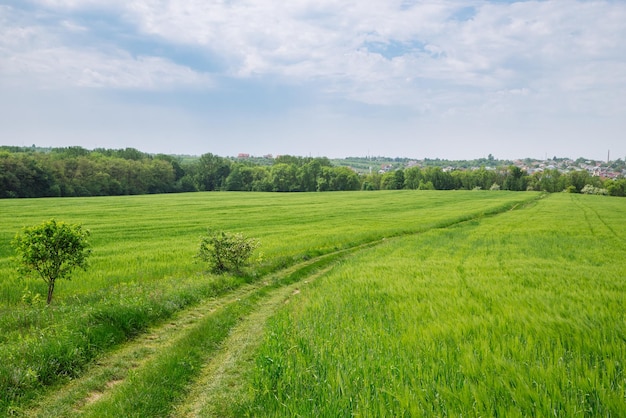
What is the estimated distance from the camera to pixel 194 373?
743 centimetres

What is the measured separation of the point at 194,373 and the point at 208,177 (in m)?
136

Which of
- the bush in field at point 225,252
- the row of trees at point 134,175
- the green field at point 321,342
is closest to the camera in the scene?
the green field at point 321,342

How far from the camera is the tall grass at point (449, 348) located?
16.4ft

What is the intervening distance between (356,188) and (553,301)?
130 meters

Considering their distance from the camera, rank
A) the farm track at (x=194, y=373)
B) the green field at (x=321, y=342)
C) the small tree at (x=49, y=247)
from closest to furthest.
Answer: the green field at (x=321, y=342) → the farm track at (x=194, y=373) → the small tree at (x=49, y=247)

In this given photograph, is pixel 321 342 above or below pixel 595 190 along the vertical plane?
below

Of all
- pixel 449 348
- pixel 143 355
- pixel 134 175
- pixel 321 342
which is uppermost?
pixel 134 175

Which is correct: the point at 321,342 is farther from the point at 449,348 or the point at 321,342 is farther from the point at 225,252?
the point at 225,252

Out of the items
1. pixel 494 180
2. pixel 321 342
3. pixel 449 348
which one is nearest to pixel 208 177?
pixel 494 180

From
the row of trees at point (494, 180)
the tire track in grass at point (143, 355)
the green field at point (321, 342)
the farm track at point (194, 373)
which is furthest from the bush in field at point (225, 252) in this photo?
the row of trees at point (494, 180)

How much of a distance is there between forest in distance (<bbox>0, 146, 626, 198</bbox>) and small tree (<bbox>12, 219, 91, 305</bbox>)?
85810 millimetres

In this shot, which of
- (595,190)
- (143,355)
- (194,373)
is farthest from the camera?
(595,190)

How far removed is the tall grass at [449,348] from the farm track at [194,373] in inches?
26.7

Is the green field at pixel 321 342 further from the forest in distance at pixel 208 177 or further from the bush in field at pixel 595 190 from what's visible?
the bush in field at pixel 595 190
